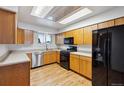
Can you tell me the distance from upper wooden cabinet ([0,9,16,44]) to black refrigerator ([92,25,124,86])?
6.55 feet

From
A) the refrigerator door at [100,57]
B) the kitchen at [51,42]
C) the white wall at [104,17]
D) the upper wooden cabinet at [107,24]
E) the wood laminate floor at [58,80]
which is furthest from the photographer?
the wood laminate floor at [58,80]

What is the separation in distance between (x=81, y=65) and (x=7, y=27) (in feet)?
9.00

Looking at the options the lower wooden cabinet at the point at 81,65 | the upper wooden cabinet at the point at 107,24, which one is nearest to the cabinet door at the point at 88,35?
the upper wooden cabinet at the point at 107,24

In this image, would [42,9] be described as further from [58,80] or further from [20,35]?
[58,80]

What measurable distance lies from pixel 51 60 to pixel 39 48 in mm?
1028

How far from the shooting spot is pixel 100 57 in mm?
2428

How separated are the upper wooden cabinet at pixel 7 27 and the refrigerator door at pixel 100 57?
198 centimetres

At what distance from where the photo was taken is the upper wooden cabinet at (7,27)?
6.12 feet

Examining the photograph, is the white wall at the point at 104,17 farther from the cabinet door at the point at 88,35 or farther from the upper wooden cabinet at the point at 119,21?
the cabinet door at the point at 88,35

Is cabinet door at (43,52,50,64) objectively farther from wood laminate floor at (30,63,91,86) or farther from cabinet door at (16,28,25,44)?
wood laminate floor at (30,63,91,86)
